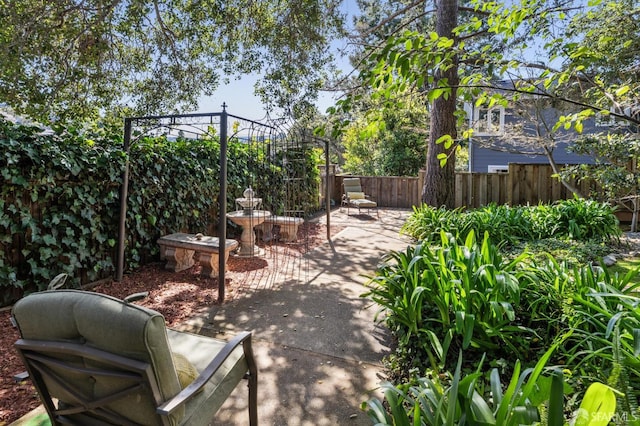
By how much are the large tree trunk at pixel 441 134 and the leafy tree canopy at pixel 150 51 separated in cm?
229

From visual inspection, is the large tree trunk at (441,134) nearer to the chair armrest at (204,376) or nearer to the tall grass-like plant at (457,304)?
the tall grass-like plant at (457,304)

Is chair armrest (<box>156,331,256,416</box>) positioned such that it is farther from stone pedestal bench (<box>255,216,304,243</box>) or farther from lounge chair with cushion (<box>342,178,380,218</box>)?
lounge chair with cushion (<box>342,178,380,218</box>)

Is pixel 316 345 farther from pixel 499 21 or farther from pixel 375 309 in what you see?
pixel 499 21

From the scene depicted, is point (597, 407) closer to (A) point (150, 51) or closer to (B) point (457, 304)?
(B) point (457, 304)

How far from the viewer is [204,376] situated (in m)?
1.55

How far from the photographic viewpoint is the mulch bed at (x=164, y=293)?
2336 mm

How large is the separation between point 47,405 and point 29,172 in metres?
2.79

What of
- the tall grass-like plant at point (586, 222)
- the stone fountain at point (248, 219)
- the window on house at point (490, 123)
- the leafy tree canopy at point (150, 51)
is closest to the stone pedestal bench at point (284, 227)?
the stone fountain at point (248, 219)

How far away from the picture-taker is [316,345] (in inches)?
119

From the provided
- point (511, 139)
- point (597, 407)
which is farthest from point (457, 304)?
point (511, 139)

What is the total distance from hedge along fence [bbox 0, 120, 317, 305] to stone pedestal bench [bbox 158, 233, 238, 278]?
1.04 ft

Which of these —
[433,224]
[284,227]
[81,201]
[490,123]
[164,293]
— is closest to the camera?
[81,201]

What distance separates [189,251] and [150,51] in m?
4.93

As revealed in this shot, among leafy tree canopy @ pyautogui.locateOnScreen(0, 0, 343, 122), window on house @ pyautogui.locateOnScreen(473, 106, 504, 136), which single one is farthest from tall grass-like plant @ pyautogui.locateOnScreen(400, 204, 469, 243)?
window on house @ pyautogui.locateOnScreen(473, 106, 504, 136)
